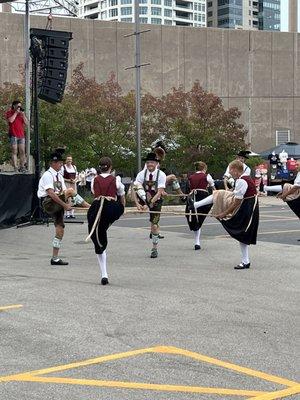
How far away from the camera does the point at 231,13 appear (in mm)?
172375

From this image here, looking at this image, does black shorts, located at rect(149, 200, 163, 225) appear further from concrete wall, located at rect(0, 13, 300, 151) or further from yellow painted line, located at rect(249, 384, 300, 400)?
concrete wall, located at rect(0, 13, 300, 151)

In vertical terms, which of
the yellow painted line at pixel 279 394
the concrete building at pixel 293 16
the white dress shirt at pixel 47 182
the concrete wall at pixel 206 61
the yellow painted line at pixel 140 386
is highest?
the concrete building at pixel 293 16

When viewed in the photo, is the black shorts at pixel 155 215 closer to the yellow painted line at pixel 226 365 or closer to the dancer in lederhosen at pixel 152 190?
the dancer in lederhosen at pixel 152 190

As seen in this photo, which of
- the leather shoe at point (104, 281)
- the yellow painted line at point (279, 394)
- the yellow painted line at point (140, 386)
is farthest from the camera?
the leather shoe at point (104, 281)

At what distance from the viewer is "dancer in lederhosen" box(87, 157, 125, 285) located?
973 cm

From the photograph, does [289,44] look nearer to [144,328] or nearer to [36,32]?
[36,32]

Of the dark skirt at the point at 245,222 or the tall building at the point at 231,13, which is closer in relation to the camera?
the dark skirt at the point at 245,222

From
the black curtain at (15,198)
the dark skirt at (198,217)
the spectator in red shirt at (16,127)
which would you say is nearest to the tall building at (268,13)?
the spectator in red shirt at (16,127)

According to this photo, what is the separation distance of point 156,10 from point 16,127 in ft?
511

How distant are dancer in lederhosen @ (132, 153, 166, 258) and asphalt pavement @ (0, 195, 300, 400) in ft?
2.00

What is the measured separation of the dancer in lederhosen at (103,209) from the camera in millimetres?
9734

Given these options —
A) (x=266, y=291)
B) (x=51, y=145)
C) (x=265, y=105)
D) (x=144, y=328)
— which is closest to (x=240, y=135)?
(x=51, y=145)

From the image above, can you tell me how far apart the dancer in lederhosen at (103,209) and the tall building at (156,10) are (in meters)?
161

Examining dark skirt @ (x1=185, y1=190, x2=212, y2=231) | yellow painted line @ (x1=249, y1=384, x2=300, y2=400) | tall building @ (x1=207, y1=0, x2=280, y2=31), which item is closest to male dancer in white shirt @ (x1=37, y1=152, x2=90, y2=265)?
dark skirt @ (x1=185, y1=190, x2=212, y2=231)
